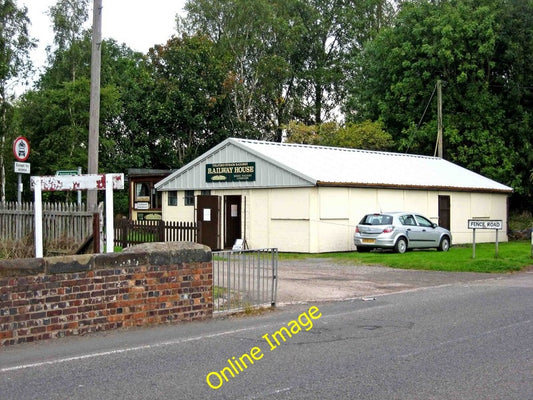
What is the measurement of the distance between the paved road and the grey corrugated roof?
15.0 m

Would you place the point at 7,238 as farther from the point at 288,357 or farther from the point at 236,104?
the point at 236,104

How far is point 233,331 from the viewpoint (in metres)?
9.88

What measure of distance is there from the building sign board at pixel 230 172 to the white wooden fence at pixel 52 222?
38.0ft

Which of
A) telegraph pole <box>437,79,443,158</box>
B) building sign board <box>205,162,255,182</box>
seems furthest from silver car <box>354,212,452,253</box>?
telegraph pole <box>437,79,443,158</box>

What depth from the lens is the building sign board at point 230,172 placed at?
1086 inches

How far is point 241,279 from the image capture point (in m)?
12.3

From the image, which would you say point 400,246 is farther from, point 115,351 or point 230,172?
point 115,351

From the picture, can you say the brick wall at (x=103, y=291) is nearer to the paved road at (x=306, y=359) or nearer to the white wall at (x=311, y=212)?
the paved road at (x=306, y=359)

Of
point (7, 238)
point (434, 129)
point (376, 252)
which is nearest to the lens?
point (7, 238)

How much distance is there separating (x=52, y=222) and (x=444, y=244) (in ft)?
53.4

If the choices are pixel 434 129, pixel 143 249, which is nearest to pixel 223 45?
pixel 434 129

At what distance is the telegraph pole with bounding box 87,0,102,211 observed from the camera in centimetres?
1579

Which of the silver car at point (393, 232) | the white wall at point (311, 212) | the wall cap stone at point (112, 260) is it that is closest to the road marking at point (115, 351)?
the wall cap stone at point (112, 260)

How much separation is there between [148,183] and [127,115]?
49.1 ft
